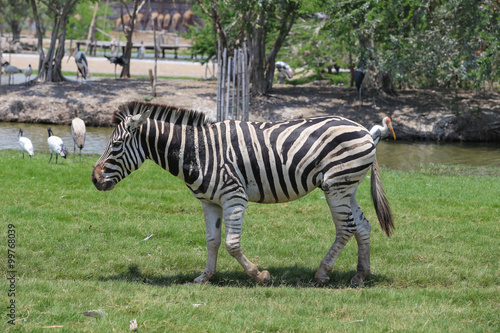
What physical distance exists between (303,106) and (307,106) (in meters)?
0.17

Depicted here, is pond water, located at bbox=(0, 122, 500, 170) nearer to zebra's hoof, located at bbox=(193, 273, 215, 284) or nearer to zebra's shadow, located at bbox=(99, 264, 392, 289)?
zebra's shadow, located at bbox=(99, 264, 392, 289)

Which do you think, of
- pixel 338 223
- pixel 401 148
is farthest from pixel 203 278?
pixel 401 148

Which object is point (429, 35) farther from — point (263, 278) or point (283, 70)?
point (263, 278)

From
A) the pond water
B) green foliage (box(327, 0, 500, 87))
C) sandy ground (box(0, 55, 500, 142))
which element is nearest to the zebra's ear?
the pond water

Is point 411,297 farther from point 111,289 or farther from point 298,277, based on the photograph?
point 111,289

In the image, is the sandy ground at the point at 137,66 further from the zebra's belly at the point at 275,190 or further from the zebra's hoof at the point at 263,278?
the zebra's hoof at the point at 263,278

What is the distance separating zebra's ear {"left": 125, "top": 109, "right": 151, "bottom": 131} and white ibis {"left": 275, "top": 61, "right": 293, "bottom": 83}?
2849 cm

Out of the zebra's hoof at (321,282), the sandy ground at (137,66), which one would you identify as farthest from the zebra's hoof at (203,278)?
the sandy ground at (137,66)

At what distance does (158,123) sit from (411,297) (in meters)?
3.29

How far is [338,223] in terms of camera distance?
656 cm

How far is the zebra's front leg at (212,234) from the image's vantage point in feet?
21.8

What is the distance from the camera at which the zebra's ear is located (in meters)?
6.25

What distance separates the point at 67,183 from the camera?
10.8 m

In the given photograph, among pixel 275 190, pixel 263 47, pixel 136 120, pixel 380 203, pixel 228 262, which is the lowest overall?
pixel 228 262
